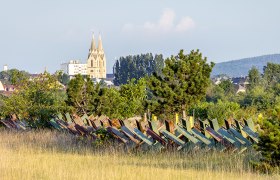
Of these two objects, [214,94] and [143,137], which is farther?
[214,94]

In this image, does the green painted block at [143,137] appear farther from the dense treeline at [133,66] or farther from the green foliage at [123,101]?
the dense treeline at [133,66]

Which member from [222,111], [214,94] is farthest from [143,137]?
[214,94]

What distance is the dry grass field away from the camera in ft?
30.8

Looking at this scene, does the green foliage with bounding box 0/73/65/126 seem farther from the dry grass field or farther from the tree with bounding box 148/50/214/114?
the dry grass field

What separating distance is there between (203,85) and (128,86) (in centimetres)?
529

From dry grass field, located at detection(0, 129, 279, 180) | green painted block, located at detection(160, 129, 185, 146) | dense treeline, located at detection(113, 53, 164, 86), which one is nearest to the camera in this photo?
dry grass field, located at detection(0, 129, 279, 180)

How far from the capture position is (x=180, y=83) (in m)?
23.8

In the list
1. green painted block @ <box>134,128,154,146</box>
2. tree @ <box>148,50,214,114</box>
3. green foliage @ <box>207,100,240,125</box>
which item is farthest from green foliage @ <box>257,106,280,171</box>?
tree @ <box>148,50,214,114</box>

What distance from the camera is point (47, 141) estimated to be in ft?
53.2

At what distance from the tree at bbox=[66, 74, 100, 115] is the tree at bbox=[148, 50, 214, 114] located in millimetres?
2176

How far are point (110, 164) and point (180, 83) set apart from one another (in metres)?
12.9

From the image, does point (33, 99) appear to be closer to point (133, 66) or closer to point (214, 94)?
point (214, 94)

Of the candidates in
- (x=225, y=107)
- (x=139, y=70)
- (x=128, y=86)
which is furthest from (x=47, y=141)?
(x=139, y=70)

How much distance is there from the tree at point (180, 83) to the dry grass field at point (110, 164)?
8.99 metres
